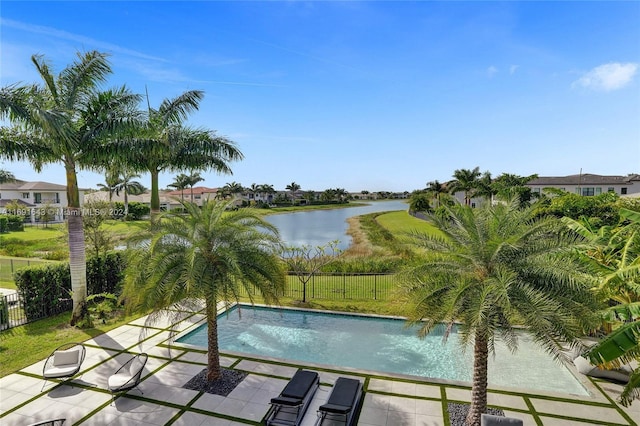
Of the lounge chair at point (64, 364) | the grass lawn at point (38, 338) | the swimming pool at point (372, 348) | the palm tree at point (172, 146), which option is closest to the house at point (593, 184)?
the swimming pool at point (372, 348)

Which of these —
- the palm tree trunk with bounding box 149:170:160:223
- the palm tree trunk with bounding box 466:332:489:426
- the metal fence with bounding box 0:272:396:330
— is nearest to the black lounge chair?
the palm tree trunk with bounding box 466:332:489:426

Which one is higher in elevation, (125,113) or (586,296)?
(125,113)

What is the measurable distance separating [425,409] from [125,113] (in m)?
13.5

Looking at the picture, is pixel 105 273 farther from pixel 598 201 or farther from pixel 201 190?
pixel 201 190

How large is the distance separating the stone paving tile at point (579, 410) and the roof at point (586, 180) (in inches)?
2486

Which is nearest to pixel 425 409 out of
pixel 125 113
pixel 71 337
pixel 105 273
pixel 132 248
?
pixel 132 248

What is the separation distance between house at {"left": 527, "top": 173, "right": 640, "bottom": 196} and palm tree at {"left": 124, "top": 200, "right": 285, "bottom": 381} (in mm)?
58147

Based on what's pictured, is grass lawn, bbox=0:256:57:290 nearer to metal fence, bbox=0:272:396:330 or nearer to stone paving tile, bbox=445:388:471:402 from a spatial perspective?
metal fence, bbox=0:272:396:330

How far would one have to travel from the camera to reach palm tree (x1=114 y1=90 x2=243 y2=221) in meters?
13.1

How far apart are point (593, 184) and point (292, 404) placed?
71167mm

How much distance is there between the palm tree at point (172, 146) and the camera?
43.1 feet

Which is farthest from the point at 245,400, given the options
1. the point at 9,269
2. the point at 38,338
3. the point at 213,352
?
the point at 9,269

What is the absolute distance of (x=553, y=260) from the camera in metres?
6.82

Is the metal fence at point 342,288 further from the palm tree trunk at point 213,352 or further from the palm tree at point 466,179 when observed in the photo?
the palm tree at point 466,179
